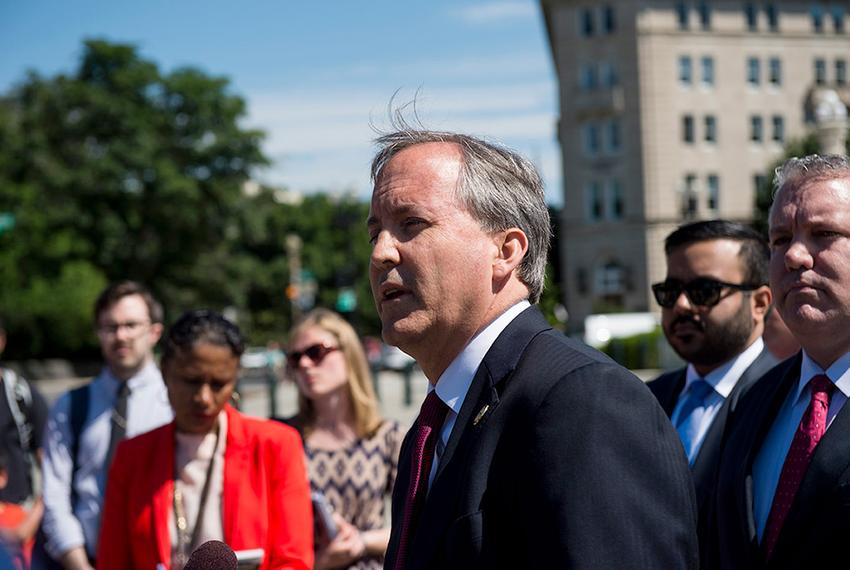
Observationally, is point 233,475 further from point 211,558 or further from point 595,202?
point 595,202

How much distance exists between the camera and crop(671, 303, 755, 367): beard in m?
4.57

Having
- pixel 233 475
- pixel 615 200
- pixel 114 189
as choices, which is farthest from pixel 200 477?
pixel 615 200

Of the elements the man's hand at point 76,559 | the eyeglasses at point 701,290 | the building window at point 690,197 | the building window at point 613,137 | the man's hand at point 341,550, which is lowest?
the man's hand at point 76,559

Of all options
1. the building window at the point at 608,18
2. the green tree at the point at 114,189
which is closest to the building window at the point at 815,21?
the building window at the point at 608,18

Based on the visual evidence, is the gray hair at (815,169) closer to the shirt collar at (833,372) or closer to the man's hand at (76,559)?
the shirt collar at (833,372)

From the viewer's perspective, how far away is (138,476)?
4.06 meters

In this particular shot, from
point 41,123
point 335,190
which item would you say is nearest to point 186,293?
point 41,123

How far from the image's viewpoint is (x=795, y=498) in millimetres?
2852

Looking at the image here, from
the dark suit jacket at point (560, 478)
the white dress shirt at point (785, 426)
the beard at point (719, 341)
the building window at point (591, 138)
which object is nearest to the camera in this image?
the dark suit jacket at point (560, 478)

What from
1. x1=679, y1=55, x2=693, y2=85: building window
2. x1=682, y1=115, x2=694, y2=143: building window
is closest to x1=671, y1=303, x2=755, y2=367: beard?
x1=682, y1=115, x2=694, y2=143: building window

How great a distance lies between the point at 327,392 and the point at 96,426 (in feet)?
3.73

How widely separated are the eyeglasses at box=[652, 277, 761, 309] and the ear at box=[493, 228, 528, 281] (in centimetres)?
225

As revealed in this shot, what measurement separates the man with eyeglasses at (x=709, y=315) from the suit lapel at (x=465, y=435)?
223 cm

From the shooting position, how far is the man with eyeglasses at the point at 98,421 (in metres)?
5.03
